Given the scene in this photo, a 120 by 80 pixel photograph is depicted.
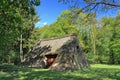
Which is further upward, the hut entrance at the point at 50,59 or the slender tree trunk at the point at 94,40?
the slender tree trunk at the point at 94,40

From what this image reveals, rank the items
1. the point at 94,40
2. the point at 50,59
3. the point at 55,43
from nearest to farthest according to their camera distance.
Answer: the point at 50,59
the point at 55,43
the point at 94,40

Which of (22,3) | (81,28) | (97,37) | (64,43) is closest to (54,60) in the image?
(64,43)

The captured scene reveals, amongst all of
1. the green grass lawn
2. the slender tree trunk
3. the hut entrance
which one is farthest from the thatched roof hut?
the slender tree trunk

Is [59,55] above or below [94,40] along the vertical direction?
below

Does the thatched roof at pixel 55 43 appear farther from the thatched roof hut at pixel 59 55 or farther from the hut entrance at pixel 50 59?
the hut entrance at pixel 50 59

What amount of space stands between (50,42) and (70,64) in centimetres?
751

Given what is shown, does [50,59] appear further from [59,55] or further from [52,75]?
[52,75]

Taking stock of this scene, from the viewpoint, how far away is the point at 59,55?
25031 mm

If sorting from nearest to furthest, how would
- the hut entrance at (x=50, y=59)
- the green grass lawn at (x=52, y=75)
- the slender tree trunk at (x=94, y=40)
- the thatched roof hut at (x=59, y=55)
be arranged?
the green grass lawn at (x=52, y=75), the thatched roof hut at (x=59, y=55), the hut entrance at (x=50, y=59), the slender tree trunk at (x=94, y=40)

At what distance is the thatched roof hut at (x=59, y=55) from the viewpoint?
942 inches

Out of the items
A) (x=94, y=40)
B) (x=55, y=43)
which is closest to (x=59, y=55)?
(x=55, y=43)

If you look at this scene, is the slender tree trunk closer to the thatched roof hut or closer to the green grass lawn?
the thatched roof hut

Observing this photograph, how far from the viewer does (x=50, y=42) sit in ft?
98.1

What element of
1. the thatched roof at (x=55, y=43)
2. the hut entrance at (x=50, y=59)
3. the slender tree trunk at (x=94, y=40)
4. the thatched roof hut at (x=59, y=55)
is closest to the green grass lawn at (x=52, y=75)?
the thatched roof hut at (x=59, y=55)
